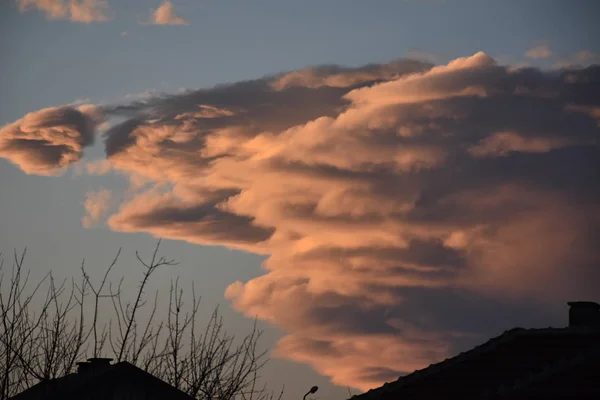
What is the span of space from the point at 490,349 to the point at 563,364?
4.22 metres

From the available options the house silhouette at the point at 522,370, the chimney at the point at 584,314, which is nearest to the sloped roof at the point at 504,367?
the house silhouette at the point at 522,370

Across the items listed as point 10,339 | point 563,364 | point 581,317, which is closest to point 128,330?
point 10,339

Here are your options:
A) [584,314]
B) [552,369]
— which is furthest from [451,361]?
[552,369]

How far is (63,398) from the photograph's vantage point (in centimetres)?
2073

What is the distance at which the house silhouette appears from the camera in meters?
14.9

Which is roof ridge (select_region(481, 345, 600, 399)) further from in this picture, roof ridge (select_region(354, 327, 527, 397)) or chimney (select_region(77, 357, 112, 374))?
chimney (select_region(77, 357, 112, 374))

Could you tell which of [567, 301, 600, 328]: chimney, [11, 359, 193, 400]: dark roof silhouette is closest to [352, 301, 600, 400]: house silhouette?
[567, 301, 600, 328]: chimney

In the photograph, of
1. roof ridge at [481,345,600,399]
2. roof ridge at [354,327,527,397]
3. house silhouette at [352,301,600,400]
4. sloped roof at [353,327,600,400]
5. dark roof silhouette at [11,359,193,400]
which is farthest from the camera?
dark roof silhouette at [11,359,193,400]

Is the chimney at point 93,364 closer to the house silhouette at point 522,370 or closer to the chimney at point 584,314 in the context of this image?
the house silhouette at point 522,370

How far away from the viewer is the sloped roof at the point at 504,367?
15227mm

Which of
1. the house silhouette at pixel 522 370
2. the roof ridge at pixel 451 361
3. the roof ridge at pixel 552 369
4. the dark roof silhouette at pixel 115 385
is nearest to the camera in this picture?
the house silhouette at pixel 522 370

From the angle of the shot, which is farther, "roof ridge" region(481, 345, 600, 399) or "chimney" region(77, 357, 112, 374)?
"chimney" region(77, 357, 112, 374)

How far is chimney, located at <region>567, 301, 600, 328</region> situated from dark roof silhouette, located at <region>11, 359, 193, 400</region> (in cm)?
1101

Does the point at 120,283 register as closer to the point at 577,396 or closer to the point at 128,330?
the point at 128,330
